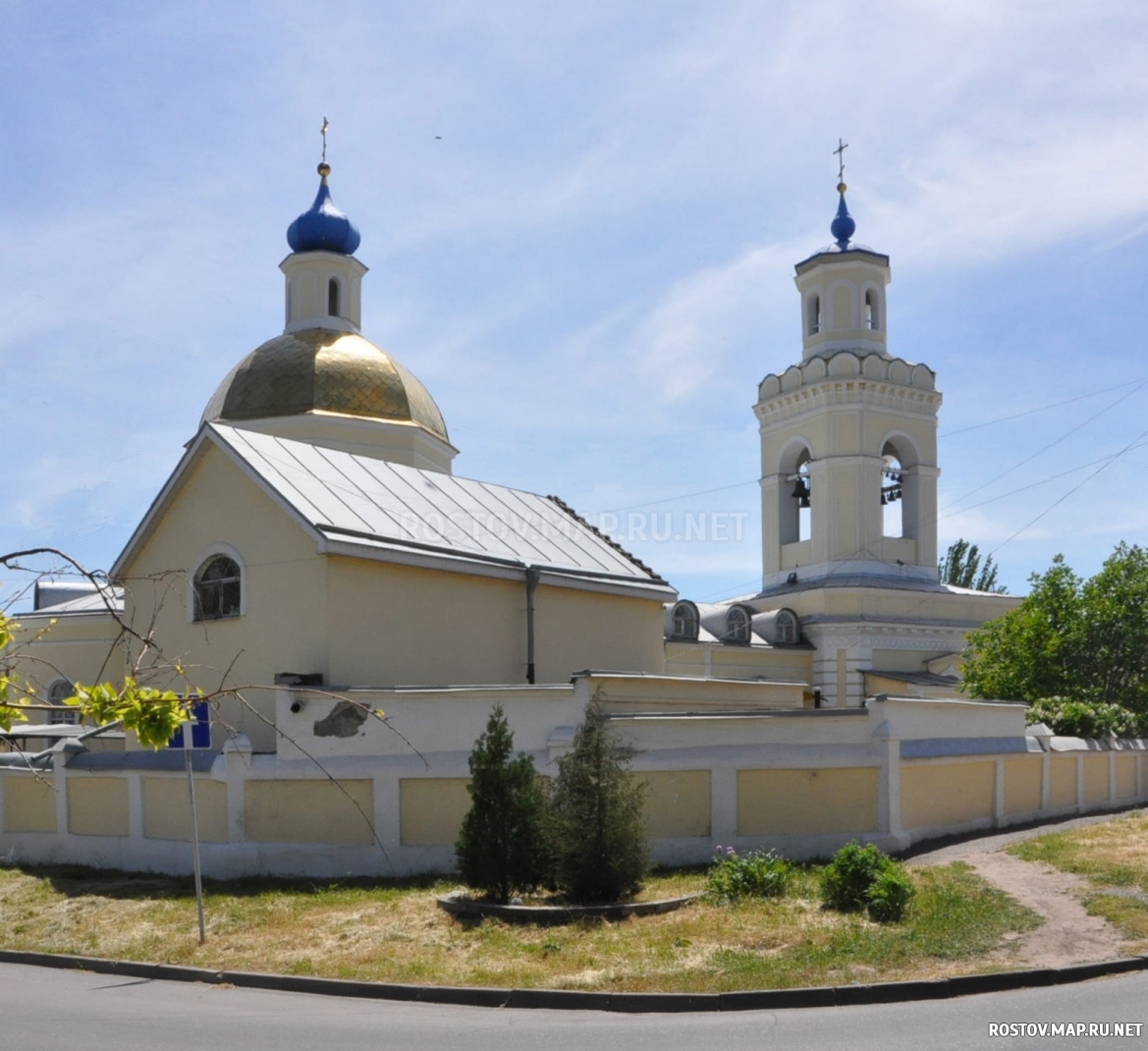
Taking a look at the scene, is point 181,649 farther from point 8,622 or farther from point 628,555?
point 8,622

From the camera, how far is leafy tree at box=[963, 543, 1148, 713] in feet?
89.0

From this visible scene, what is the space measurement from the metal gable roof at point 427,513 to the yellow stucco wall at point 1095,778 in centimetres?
739

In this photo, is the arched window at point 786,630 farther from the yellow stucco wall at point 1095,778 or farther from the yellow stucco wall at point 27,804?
the yellow stucco wall at point 27,804

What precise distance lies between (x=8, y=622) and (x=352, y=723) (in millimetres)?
9944

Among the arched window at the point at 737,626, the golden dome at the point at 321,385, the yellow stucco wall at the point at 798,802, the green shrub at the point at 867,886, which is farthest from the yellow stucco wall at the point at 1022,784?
the arched window at the point at 737,626

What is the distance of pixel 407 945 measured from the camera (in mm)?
12062

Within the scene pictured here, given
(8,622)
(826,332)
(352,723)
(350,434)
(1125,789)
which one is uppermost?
(826,332)

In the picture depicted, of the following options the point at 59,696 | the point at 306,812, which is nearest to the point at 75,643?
the point at 59,696

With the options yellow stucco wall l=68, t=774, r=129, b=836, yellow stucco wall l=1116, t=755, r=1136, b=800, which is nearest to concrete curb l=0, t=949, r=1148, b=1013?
yellow stucco wall l=68, t=774, r=129, b=836

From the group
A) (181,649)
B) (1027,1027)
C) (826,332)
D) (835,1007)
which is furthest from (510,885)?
(826,332)

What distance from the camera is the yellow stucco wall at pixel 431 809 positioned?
15.4 metres

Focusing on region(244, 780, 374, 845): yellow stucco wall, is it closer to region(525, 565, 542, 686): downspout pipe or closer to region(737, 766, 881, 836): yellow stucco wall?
region(737, 766, 881, 836): yellow stucco wall

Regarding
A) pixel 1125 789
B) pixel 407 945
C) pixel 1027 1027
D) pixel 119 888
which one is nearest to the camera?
pixel 1027 1027

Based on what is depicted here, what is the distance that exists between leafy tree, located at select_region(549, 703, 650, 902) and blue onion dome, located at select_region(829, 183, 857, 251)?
30.9 m
